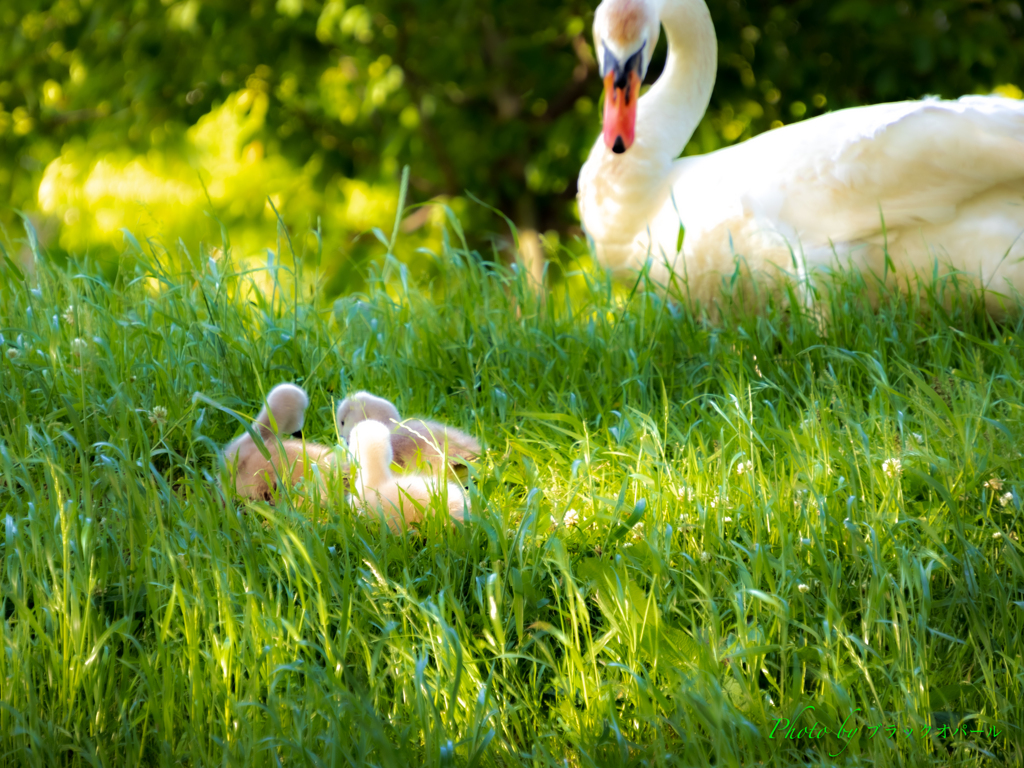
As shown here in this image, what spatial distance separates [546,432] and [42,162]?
7.04 meters

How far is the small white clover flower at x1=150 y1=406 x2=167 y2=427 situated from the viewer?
2453mm

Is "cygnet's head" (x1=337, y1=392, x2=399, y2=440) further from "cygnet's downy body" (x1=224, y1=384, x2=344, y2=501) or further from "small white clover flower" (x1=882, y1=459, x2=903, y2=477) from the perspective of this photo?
"small white clover flower" (x1=882, y1=459, x2=903, y2=477)

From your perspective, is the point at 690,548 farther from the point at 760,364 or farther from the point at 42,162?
the point at 42,162

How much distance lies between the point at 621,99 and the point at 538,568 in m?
2.31

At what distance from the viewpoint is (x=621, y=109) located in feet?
12.3

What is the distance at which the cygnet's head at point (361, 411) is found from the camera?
8.22 ft

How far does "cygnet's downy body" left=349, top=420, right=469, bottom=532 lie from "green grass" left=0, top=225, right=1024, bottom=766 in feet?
0.20

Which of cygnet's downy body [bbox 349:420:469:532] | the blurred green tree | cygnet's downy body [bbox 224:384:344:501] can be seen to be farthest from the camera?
the blurred green tree

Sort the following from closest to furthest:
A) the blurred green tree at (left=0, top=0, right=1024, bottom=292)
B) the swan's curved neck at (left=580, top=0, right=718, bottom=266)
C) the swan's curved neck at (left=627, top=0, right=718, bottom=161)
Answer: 1. the swan's curved neck at (left=580, top=0, right=718, bottom=266)
2. the swan's curved neck at (left=627, top=0, right=718, bottom=161)
3. the blurred green tree at (left=0, top=0, right=1024, bottom=292)

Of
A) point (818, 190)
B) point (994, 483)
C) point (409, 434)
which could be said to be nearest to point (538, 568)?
point (409, 434)

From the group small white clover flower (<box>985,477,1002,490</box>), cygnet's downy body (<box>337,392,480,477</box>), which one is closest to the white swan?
small white clover flower (<box>985,477,1002,490</box>)

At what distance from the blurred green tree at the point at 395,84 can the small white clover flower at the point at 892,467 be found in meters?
4.11

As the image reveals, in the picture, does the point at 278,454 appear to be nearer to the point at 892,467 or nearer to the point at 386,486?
the point at 386,486

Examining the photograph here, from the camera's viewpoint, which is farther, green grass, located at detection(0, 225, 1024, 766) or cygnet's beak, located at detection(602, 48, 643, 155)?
cygnet's beak, located at detection(602, 48, 643, 155)
